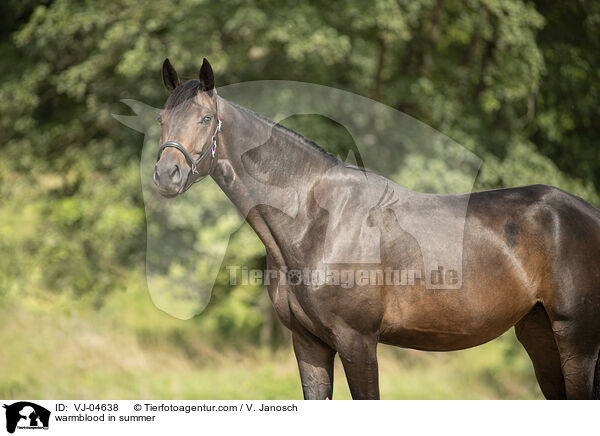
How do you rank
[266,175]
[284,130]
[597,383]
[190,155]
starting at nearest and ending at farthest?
1. [190,155]
2. [266,175]
3. [284,130]
4. [597,383]

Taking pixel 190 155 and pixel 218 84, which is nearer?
pixel 190 155

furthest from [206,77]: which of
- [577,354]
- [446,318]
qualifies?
[577,354]

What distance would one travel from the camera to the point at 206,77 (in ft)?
10.1

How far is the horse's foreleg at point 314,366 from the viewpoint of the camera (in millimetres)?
3420

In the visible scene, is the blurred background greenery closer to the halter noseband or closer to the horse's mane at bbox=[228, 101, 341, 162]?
the horse's mane at bbox=[228, 101, 341, 162]

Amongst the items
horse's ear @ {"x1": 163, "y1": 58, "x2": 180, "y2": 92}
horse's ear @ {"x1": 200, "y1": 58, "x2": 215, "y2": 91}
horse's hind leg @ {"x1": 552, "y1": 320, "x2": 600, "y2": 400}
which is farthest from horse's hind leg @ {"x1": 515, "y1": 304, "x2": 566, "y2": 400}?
horse's ear @ {"x1": 163, "y1": 58, "x2": 180, "y2": 92}

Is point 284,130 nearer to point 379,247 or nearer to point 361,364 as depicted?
point 379,247

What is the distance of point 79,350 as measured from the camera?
8.67 meters

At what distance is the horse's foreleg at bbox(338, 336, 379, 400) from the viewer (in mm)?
3139

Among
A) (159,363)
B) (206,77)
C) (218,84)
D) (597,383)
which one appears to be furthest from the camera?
(159,363)

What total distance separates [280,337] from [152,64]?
4648mm

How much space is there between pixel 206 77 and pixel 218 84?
5.79 m
